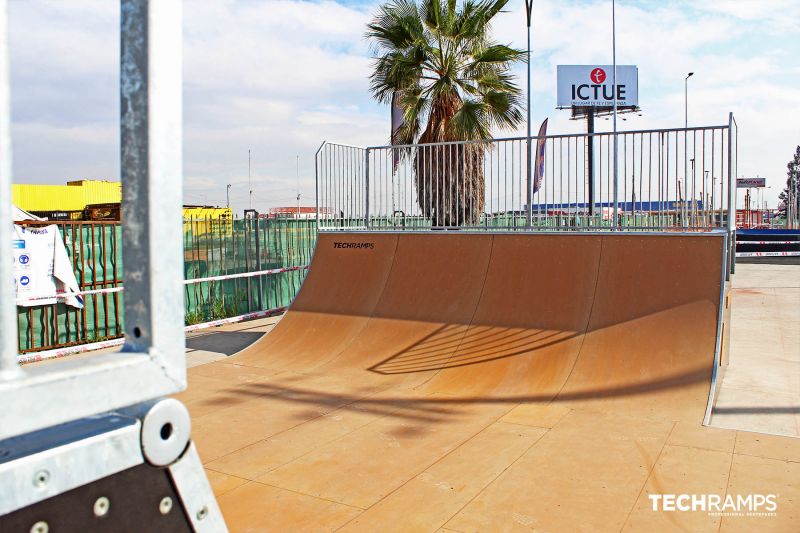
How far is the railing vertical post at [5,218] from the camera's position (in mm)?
785

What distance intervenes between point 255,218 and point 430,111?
5003 millimetres

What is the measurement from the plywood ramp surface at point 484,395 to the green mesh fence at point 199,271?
3.01m

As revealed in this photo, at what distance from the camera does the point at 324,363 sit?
8.16 meters

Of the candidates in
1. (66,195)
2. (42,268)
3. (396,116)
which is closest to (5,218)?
(42,268)

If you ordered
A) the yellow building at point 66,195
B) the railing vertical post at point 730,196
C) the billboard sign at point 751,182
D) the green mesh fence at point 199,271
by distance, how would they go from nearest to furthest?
the railing vertical post at point 730,196 < the green mesh fence at point 199,271 < the yellow building at point 66,195 < the billboard sign at point 751,182

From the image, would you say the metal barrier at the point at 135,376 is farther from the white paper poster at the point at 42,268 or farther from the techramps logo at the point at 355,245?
the techramps logo at the point at 355,245

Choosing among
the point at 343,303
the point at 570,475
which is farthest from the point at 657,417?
the point at 343,303

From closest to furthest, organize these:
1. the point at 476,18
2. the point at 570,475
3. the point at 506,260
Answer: the point at 570,475 → the point at 506,260 → the point at 476,18

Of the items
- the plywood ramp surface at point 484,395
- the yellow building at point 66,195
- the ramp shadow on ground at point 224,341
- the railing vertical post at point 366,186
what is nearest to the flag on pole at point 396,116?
the railing vertical post at point 366,186

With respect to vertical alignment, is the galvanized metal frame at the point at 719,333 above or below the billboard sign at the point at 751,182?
below

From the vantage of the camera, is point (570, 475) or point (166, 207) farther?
point (570, 475)

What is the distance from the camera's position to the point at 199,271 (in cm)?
1251

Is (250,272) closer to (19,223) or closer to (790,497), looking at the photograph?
(19,223)

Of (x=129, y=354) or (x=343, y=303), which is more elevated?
(x=129, y=354)
